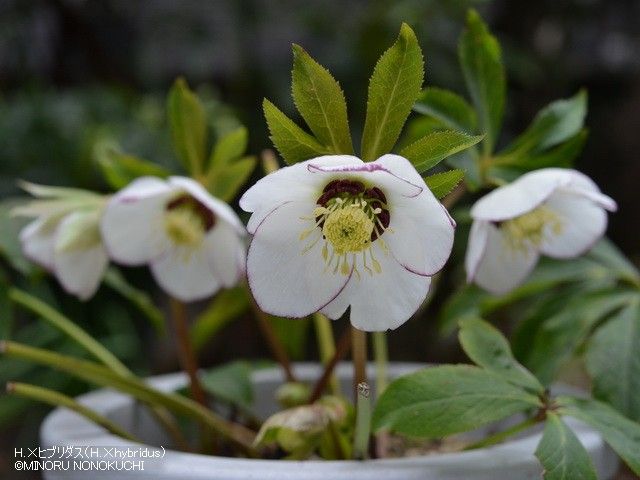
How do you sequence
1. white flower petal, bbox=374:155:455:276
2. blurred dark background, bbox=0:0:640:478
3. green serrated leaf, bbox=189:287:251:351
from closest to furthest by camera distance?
white flower petal, bbox=374:155:455:276
green serrated leaf, bbox=189:287:251:351
blurred dark background, bbox=0:0:640:478

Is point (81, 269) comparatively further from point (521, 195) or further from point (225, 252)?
point (521, 195)

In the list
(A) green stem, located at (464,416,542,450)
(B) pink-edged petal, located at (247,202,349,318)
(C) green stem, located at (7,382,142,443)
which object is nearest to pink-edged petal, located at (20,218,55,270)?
(C) green stem, located at (7,382,142,443)

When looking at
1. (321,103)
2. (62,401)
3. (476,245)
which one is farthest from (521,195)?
(62,401)

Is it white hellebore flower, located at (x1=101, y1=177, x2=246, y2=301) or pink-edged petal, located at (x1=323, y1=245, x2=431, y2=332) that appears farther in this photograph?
white hellebore flower, located at (x1=101, y1=177, x2=246, y2=301)

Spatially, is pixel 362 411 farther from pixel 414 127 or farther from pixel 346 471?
pixel 414 127

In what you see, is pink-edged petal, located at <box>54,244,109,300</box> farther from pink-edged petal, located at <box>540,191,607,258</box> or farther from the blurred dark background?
the blurred dark background

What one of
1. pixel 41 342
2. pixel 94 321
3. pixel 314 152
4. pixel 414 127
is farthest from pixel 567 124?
pixel 94 321
